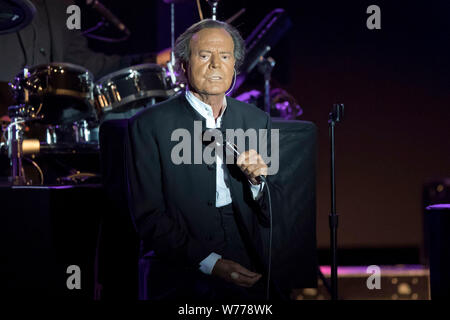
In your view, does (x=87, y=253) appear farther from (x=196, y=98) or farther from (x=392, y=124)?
(x=392, y=124)

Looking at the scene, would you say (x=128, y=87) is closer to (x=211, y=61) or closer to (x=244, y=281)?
(x=211, y=61)

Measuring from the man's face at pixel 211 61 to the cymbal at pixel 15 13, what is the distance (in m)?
1.42

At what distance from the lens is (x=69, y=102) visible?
3857 millimetres

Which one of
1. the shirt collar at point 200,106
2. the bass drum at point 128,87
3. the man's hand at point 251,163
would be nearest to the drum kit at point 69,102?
the bass drum at point 128,87

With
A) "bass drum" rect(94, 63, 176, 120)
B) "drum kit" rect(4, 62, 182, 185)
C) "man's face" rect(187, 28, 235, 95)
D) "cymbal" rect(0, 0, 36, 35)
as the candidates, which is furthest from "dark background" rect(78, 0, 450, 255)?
"man's face" rect(187, 28, 235, 95)

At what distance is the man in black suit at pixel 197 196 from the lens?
1802mm

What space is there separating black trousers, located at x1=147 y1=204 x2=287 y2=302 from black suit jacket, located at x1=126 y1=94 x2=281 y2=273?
0.05 m

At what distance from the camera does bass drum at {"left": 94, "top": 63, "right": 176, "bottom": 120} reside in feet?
12.1

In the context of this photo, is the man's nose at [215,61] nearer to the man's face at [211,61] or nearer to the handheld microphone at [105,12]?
the man's face at [211,61]

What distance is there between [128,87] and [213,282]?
2.33 metres

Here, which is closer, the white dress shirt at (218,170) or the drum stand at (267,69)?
the white dress shirt at (218,170)

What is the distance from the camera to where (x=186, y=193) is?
190 cm

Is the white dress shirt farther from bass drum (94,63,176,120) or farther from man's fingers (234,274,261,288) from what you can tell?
bass drum (94,63,176,120)
